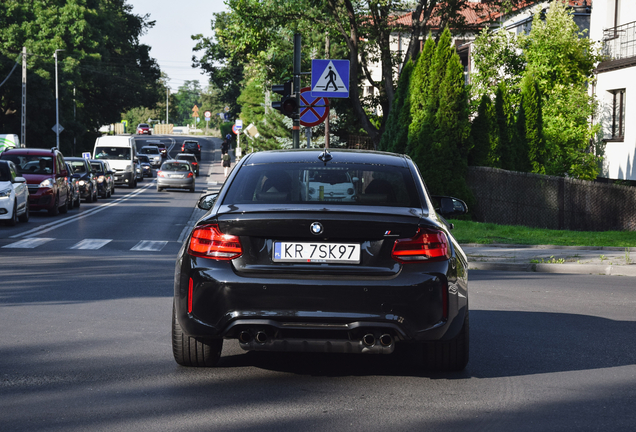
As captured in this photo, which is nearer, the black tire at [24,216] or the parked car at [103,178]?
the black tire at [24,216]

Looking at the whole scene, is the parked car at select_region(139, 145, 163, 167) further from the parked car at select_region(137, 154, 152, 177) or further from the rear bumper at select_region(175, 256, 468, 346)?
the rear bumper at select_region(175, 256, 468, 346)

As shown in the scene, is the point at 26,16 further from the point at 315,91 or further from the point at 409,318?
the point at 409,318

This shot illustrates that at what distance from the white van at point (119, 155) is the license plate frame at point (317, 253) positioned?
44.2 meters

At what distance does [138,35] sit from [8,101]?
3143cm

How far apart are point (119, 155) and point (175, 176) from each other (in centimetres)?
553

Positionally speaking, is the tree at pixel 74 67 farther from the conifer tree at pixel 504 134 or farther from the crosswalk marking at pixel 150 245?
the crosswalk marking at pixel 150 245

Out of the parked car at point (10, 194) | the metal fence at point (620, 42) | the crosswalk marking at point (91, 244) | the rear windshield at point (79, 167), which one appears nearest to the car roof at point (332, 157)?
the crosswalk marking at point (91, 244)

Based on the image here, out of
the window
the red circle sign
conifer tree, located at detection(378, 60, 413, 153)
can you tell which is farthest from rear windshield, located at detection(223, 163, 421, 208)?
the window

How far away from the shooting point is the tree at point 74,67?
69.6 metres

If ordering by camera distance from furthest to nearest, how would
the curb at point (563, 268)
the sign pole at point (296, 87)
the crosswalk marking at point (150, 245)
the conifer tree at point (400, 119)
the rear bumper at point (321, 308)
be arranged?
the conifer tree at point (400, 119)
the sign pole at point (296, 87)
the crosswalk marking at point (150, 245)
the curb at point (563, 268)
the rear bumper at point (321, 308)

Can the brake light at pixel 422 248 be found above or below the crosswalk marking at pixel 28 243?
above

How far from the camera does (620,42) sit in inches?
1138

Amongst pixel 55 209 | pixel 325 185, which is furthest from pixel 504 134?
pixel 325 185

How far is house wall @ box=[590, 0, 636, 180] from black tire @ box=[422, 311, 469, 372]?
74.9 ft
